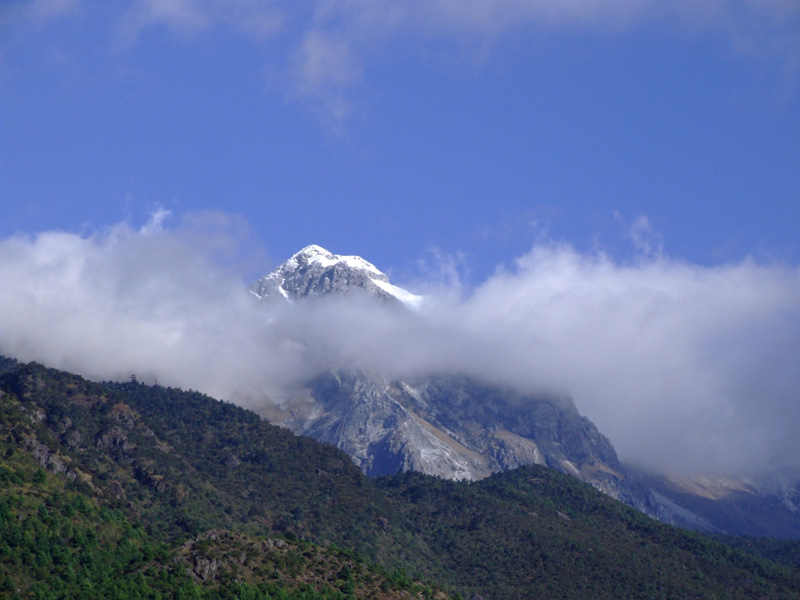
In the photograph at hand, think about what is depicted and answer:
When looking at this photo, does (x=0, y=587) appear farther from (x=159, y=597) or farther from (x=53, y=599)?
(x=159, y=597)

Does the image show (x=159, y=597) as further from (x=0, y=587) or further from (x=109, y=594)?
(x=0, y=587)

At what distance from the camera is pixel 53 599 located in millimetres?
197125

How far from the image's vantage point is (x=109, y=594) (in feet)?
647

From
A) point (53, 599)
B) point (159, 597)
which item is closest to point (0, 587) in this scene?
point (53, 599)

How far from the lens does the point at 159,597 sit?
199m

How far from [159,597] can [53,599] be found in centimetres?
1811

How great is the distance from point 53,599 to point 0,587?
999cm

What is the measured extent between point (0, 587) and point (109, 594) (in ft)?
63.9

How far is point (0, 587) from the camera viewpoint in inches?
7820

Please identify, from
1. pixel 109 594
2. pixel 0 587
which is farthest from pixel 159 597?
pixel 0 587

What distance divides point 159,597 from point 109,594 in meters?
8.55
